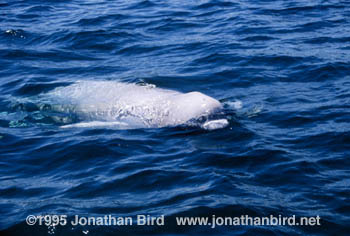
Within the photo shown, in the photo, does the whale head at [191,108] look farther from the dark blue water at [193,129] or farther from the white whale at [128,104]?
the dark blue water at [193,129]

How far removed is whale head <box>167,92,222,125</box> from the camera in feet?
35.4

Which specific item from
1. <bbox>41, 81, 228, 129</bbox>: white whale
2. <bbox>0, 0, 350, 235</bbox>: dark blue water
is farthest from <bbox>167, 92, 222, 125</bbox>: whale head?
<bbox>0, 0, 350, 235</bbox>: dark blue water

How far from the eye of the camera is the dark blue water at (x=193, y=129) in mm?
7668

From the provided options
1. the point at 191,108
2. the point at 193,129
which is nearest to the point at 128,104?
the point at 191,108

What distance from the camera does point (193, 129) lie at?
1065cm

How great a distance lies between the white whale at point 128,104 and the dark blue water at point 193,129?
38 centimetres

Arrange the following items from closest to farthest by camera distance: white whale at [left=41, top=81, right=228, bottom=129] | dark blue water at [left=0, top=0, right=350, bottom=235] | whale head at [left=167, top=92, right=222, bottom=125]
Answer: dark blue water at [left=0, top=0, right=350, bottom=235], whale head at [left=167, top=92, right=222, bottom=125], white whale at [left=41, top=81, right=228, bottom=129]

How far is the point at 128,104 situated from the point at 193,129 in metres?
1.87

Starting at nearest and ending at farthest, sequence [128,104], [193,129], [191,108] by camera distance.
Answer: [193,129] < [191,108] < [128,104]

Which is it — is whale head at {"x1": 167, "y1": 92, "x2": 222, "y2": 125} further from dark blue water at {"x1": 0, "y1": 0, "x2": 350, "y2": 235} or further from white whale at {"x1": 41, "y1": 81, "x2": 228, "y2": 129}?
dark blue water at {"x1": 0, "y1": 0, "x2": 350, "y2": 235}

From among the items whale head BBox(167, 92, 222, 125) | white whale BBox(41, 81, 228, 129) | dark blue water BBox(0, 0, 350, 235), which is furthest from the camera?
white whale BBox(41, 81, 228, 129)

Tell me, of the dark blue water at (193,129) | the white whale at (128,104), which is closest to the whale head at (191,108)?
the white whale at (128,104)

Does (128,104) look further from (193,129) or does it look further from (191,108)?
(193,129)

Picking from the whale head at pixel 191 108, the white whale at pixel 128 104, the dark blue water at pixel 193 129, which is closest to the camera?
the dark blue water at pixel 193 129
